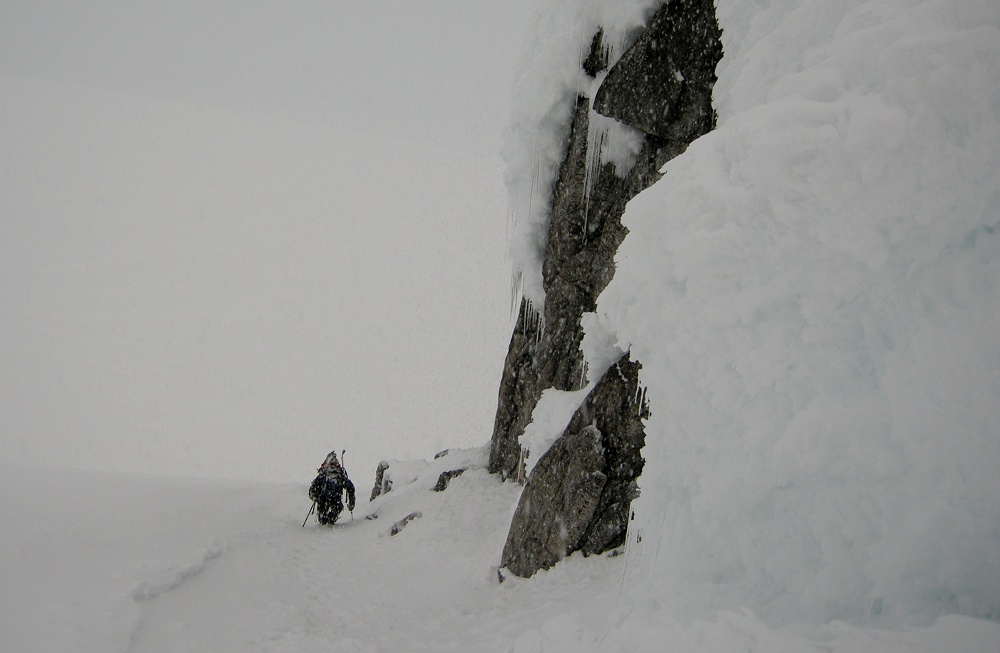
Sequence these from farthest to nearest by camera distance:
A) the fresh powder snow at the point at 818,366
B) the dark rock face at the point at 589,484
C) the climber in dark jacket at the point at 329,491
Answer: the climber in dark jacket at the point at 329,491, the dark rock face at the point at 589,484, the fresh powder snow at the point at 818,366

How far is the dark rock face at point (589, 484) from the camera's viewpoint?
29.1ft

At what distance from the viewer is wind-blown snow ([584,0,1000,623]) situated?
2.95m

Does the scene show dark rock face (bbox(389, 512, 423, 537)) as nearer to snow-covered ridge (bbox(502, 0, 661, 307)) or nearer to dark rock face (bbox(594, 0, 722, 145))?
snow-covered ridge (bbox(502, 0, 661, 307))

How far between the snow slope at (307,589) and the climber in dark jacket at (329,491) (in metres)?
0.96

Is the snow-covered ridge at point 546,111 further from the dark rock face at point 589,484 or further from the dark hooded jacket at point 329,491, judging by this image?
the dark hooded jacket at point 329,491

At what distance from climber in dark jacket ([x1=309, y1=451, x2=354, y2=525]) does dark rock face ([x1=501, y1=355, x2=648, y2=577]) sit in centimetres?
787

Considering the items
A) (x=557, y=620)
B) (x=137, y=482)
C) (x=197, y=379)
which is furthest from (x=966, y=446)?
(x=197, y=379)

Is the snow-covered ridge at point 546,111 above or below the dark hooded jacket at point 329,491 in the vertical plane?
above

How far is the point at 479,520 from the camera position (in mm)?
12961

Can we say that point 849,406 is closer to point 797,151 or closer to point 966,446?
point 966,446

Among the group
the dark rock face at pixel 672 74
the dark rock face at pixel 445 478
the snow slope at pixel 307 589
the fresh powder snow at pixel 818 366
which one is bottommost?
the snow slope at pixel 307 589

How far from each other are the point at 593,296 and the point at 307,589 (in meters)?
8.85

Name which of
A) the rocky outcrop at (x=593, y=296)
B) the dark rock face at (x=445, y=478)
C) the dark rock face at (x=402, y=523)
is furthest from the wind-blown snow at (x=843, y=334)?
the dark rock face at (x=445, y=478)

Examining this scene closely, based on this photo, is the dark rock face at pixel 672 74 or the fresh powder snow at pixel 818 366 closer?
the fresh powder snow at pixel 818 366
